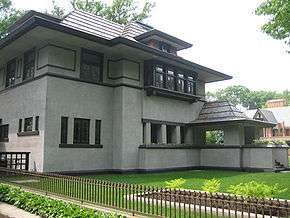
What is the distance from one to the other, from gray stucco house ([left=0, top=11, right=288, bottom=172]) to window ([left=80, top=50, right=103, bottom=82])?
0.06 metres

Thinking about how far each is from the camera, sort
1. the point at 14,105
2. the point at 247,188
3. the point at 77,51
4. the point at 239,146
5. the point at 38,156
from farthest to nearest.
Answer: the point at 239,146
the point at 14,105
the point at 77,51
the point at 38,156
the point at 247,188

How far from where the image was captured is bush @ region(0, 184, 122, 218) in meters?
8.30

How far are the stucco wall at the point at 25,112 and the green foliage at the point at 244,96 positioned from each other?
86699 millimetres

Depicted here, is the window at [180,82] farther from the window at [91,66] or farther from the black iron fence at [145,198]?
the black iron fence at [145,198]

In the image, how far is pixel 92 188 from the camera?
400 inches

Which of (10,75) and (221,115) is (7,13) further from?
(221,115)

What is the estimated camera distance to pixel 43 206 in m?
9.45

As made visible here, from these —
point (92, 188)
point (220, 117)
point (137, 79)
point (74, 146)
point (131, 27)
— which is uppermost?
point (131, 27)

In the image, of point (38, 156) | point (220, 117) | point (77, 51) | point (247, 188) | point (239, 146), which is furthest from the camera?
point (220, 117)

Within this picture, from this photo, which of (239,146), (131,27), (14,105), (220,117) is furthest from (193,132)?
(14,105)

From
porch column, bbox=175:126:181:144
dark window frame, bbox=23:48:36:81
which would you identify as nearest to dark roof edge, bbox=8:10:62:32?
dark window frame, bbox=23:48:36:81

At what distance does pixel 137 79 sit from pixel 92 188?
1363 cm

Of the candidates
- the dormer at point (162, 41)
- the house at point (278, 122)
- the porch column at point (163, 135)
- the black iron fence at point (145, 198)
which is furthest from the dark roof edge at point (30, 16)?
the house at point (278, 122)

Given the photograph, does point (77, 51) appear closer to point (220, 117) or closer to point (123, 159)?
point (123, 159)
